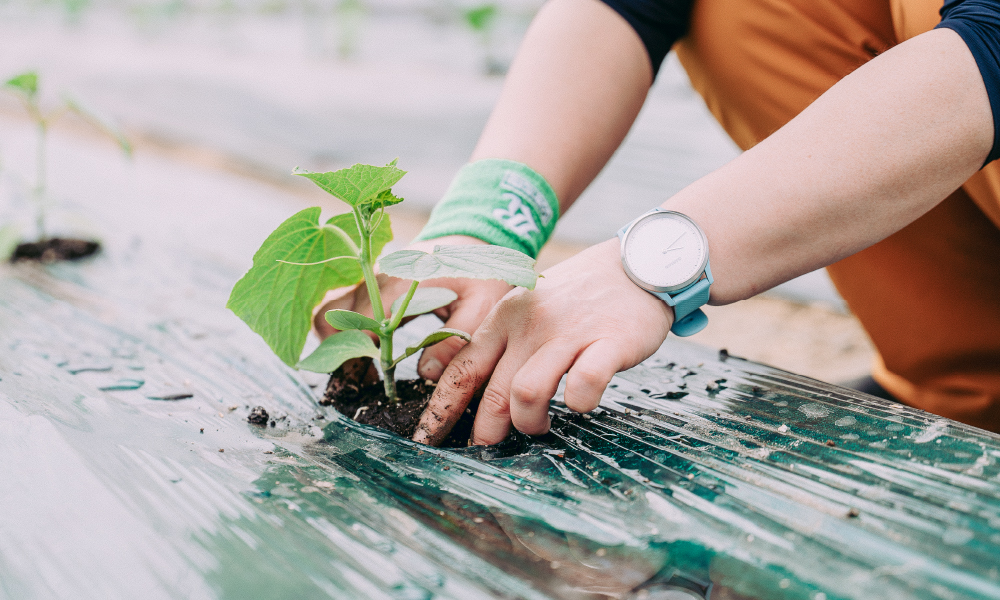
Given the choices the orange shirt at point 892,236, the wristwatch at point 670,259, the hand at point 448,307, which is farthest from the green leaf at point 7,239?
the orange shirt at point 892,236

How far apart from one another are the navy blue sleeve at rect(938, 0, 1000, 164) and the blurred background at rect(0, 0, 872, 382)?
3.95 feet

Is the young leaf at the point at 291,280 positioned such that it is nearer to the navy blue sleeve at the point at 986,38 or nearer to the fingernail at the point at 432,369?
the fingernail at the point at 432,369

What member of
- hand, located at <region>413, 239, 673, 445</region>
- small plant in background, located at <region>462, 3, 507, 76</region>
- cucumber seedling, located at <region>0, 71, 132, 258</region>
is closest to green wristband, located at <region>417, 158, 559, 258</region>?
hand, located at <region>413, 239, 673, 445</region>

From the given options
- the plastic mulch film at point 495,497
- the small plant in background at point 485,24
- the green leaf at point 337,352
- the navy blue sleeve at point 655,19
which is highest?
the small plant in background at point 485,24

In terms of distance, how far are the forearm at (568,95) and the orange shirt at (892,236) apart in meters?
0.17

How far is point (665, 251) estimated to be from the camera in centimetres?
63

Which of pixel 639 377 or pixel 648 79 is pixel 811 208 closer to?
pixel 639 377

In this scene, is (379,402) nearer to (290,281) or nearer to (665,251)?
(290,281)

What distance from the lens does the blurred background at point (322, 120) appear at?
6.16ft

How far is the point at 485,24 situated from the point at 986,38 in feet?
8.84

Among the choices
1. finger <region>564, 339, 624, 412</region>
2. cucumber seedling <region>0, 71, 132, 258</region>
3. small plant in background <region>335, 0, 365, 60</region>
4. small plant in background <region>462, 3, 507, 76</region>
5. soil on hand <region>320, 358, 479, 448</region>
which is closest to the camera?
finger <region>564, 339, 624, 412</region>

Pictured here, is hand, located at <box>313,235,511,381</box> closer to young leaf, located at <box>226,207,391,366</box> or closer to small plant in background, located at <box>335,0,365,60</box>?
young leaf, located at <box>226,207,391,366</box>

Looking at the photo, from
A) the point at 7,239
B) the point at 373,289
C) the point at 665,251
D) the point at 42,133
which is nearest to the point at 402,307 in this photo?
the point at 373,289

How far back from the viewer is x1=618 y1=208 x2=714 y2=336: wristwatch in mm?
622
